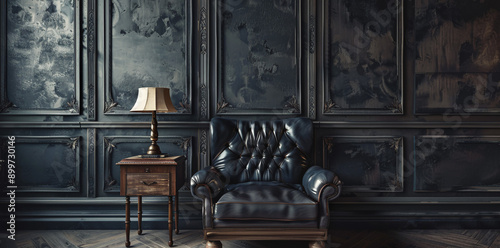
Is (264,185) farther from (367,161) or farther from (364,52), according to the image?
(364,52)

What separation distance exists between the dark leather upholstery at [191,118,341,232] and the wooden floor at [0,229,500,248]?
20.8 inches

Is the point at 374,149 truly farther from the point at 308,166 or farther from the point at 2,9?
the point at 2,9

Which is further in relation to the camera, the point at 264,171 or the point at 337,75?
the point at 337,75

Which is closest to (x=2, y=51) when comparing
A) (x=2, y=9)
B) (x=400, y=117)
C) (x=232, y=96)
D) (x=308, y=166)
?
(x=2, y=9)

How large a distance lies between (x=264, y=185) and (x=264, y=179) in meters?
0.19

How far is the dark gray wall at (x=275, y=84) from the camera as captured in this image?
276 centimetres

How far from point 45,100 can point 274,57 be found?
2.22 m

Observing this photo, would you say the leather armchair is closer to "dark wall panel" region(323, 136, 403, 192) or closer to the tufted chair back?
the tufted chair back

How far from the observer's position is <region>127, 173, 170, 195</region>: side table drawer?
7.41ft

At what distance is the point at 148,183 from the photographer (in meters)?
2.26

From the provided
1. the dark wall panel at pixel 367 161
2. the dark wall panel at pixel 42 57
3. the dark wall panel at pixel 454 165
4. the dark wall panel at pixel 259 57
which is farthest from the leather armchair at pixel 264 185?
the dark wall panel at pixel 42 57

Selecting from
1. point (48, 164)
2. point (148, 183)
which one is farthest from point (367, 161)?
point (48, 164)

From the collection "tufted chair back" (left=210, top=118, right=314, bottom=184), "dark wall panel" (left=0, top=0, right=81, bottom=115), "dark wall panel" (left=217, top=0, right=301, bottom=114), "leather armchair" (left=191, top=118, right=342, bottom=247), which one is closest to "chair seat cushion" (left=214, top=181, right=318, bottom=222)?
"leather armchair" (left=191, top=118, right=342, bottom=247)

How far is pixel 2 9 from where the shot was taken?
9.02ft
